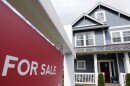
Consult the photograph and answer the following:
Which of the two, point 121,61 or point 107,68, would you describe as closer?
point 121,61

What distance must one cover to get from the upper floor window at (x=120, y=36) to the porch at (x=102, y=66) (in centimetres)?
161

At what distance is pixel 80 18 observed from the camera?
578 inches

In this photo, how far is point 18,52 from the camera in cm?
82

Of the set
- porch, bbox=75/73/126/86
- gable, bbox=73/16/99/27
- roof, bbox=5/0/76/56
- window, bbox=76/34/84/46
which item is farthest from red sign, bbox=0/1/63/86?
gable, bbox=73/16/99/27

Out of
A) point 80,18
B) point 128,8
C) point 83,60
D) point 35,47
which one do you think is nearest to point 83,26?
point 80,18

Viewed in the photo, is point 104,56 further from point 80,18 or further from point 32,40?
point 32,40

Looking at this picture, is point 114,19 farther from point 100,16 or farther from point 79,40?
point 79,40

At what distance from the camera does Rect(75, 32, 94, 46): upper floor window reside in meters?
13.5

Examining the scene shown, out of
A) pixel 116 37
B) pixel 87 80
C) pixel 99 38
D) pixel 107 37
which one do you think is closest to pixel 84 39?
pixel 99 38

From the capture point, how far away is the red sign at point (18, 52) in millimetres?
696

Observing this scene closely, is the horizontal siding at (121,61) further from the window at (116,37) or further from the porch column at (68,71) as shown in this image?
the porch column at (68,71)

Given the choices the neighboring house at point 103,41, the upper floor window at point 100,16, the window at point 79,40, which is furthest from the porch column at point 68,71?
the upper floor window at point 100,16

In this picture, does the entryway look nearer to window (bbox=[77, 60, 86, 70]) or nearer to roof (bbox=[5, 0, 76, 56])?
window (bbox=[77, 60, 86, 70])

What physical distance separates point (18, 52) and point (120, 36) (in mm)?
13428
